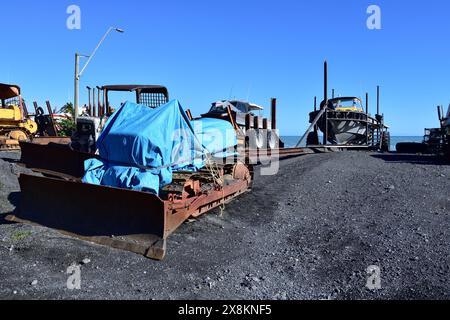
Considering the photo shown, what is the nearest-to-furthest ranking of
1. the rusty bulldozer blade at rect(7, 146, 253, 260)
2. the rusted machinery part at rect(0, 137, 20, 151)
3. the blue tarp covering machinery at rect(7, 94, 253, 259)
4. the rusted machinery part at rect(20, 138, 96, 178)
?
the rusty bulldozer blade at rect(7, 146, 253, 260), the blue tarp covering machinery at rect(7, 94, 253, 259), the rusted machinery part at rect(20, 138, 96, 178), the rusted machinery part at rect(0, 137, 20, 151)

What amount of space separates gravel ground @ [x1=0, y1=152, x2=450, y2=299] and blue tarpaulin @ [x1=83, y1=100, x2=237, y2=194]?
41.6 inches

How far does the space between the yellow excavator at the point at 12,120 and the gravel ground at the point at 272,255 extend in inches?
340

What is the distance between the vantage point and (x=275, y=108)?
1342 cm

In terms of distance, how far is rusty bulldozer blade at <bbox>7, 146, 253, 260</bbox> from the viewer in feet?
19.2

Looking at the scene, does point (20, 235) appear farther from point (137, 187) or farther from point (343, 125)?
point (343, 125)

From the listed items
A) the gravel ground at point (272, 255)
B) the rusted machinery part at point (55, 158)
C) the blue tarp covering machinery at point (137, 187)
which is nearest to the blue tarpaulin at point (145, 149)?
the blue tarp covering machinery at point (137, 187)

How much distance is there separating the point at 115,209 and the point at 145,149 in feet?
3.62

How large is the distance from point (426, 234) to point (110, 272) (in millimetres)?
4847

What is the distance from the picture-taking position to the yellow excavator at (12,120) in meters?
17.0

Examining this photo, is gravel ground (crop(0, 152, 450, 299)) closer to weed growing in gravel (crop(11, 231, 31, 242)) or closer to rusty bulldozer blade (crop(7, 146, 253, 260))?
weed growing in gravel (crop(11, 231, 31, 242))

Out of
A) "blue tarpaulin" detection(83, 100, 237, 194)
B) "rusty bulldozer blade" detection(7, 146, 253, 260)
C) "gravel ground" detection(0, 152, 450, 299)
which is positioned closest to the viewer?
"gravel ground" detection(0, 152, 450, 299)

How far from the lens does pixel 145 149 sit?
6742mm

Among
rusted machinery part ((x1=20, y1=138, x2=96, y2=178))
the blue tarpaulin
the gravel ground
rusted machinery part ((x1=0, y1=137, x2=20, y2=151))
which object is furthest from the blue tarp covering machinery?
rusted machinery part ((x1=0, y1=137, x2=20, y2=151))

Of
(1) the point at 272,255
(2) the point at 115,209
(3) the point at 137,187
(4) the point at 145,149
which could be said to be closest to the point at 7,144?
(4) the point at 145,149
